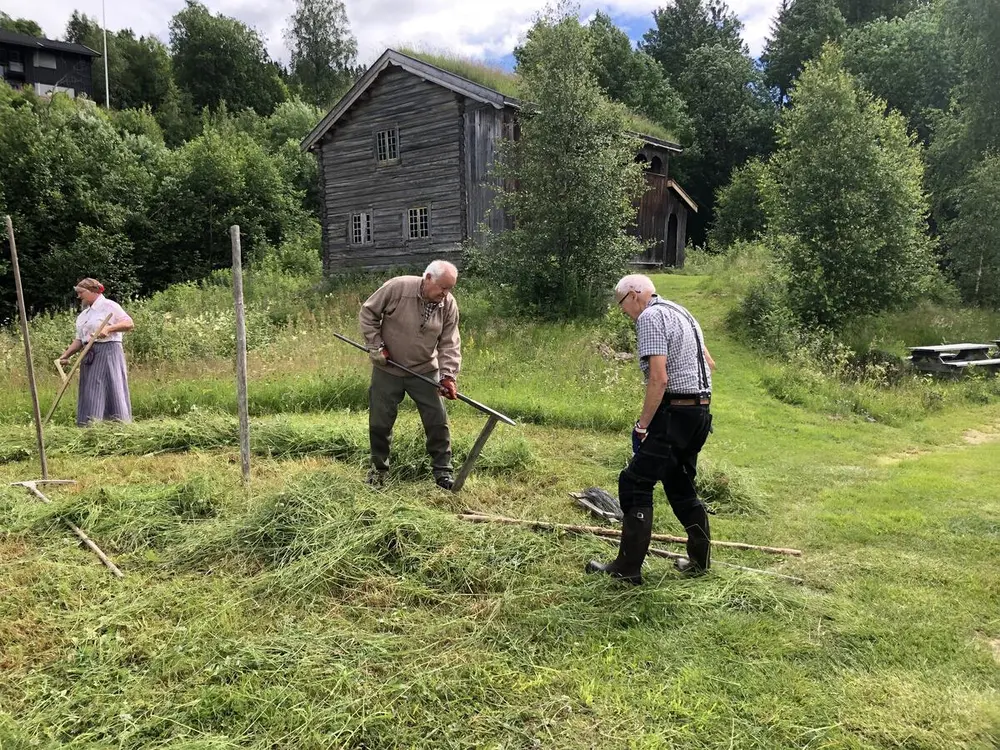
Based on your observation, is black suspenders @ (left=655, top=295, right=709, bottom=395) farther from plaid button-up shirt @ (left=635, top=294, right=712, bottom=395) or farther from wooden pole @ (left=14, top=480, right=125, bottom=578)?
wooden pole @ (left=14, top=480, right=125, bottom=578)

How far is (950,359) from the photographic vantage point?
11.9 metres

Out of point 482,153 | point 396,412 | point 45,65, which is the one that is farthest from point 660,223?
point 45,65

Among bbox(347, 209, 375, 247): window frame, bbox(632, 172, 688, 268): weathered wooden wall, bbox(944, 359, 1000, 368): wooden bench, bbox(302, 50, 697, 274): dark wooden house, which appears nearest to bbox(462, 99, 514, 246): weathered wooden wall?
bbox(302, 50, 697, 274): dark wooden house

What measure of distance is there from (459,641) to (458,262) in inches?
598

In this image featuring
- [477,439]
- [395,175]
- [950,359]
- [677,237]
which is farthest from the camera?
[677,237]

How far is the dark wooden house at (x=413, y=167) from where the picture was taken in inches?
667

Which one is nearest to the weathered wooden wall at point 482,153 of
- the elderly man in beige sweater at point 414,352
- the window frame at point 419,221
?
the window frame at point 419,221

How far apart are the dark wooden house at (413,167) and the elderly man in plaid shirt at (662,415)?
1275cm

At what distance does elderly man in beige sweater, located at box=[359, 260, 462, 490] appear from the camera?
5227 mm

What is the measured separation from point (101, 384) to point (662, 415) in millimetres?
6342

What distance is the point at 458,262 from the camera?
17672mm

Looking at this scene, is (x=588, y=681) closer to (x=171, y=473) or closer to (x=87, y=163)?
(x=171, y=473)

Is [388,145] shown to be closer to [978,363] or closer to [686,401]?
[978,363]

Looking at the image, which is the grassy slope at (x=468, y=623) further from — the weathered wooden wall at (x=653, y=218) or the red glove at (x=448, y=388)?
the weathered wooden wall at (x=653, y=218)
